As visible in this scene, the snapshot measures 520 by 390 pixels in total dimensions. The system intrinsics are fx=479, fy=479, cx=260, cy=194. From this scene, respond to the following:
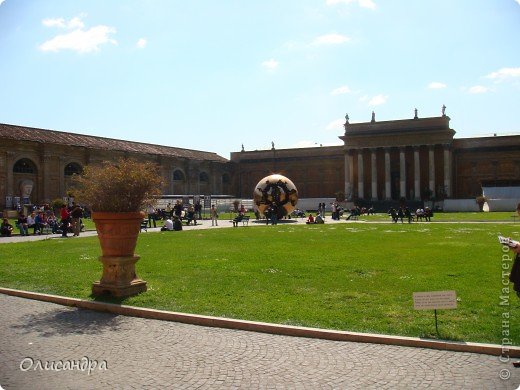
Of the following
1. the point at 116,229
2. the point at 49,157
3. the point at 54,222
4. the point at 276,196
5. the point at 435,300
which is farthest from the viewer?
the point at 49,157

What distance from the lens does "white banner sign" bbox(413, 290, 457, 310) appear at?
6.00 meters

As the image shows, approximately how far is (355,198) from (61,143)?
124ft

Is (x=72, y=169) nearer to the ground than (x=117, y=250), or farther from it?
farther from it

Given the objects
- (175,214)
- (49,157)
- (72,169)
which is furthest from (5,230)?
(72,169)

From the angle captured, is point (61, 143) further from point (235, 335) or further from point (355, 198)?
point (235, 335)

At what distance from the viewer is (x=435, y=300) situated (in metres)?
6.10

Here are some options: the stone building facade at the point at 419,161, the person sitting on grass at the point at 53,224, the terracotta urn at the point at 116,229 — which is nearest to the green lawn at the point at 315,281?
the terracotta urn at the point at 116,229

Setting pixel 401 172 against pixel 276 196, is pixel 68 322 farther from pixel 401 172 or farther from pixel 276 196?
pixel 401 172

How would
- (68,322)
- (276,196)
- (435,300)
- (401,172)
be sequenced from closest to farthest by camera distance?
(435,300), (68,322), (276,196), (401,172)

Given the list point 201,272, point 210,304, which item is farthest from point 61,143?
point 210,304

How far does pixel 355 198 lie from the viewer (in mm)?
65812

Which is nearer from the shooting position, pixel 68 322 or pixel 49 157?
pixel 68 322

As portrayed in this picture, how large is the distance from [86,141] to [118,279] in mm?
48928

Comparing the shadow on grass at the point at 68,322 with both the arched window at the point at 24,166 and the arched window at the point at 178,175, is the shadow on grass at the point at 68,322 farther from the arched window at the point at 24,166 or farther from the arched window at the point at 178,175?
the arched window at the point at 178,175
